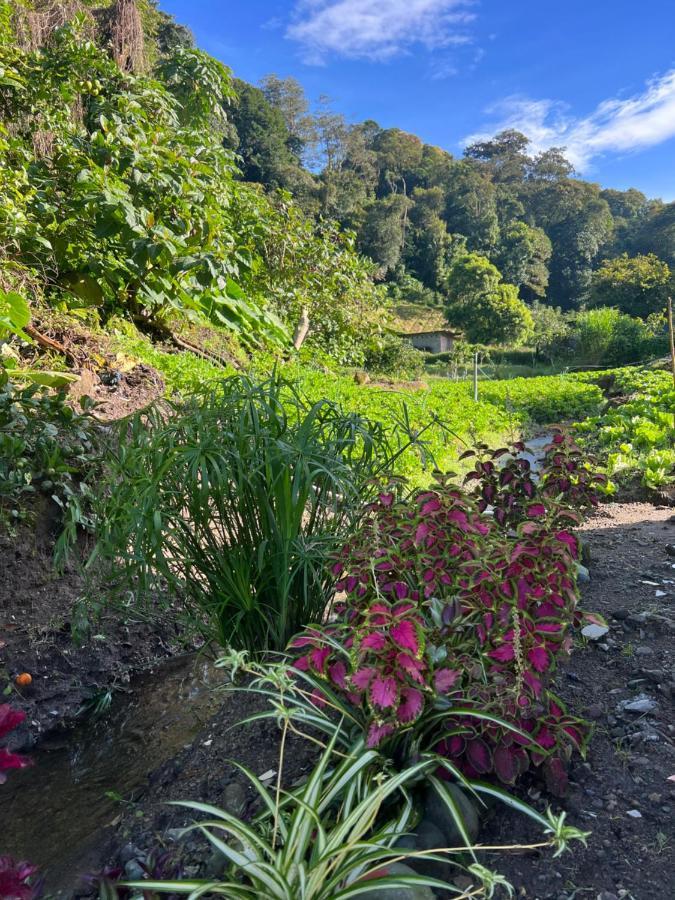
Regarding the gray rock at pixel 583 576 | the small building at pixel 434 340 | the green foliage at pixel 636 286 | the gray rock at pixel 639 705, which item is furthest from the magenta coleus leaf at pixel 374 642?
the small building at pixel 434 340

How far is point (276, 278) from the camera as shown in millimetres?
9242

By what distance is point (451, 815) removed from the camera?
1167 millimetres

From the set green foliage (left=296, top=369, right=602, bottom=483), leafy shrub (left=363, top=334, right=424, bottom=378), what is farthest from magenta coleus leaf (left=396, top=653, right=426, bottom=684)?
leafy shrub (left=363, top=334, right=424, bottom=378)

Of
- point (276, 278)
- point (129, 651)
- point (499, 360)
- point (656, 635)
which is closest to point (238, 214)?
point (276, 278)

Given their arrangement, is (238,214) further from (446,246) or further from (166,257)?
(446,246)

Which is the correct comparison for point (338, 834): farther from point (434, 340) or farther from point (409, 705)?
point (434, 340)

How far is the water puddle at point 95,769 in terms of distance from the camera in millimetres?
1528

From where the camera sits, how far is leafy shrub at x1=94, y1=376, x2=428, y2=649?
5.66 feet

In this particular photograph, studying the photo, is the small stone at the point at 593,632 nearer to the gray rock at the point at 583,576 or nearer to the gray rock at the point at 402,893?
the gray rock at the point at 583,576

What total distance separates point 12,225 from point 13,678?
3.51 meters

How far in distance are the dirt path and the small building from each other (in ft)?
116

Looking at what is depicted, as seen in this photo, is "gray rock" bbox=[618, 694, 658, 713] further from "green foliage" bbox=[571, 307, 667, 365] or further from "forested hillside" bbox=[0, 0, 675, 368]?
"green foliage" bbox=[571, 307, 667, 365]

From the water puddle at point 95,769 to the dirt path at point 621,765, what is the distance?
105 centimetres

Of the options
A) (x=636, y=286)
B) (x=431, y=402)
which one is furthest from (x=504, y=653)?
(x=636, y=286)
